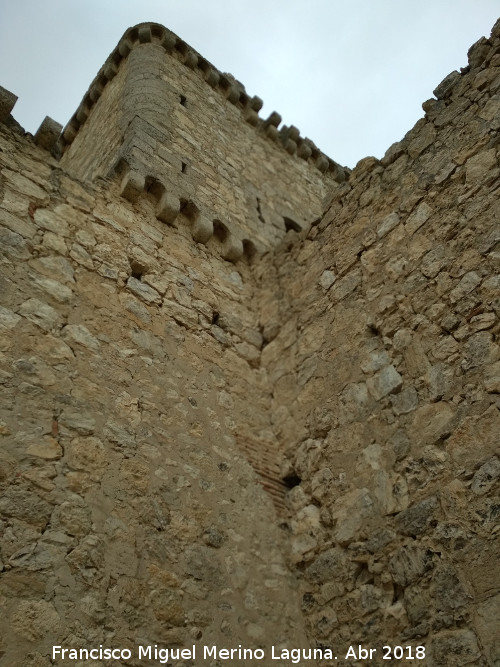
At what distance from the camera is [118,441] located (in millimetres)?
3729

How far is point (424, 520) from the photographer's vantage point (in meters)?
3.36

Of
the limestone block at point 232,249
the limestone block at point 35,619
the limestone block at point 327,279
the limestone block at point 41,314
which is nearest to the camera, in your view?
the limestone block at point 35,619

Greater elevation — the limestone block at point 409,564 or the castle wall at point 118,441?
the castle wall at point 118,441

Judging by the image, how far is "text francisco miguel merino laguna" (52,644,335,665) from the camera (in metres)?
2.83

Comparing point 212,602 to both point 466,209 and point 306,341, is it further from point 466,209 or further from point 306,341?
point 466,209

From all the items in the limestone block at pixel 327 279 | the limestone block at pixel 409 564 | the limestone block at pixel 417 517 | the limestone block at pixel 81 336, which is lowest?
the limestone block at pixel 409 564

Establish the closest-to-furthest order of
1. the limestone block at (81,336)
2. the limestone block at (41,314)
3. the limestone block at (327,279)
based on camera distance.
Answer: the limestone block at (41,314)
the limestone block at (81,336)
the limestone block at (327,279)

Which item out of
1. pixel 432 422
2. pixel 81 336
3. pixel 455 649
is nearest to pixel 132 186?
pixel 81 336

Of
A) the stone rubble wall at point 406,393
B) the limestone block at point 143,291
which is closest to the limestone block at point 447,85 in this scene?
the stone rubble wall at point 406,393

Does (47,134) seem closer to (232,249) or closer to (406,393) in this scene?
(232,249)

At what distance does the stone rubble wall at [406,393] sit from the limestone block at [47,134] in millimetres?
2563

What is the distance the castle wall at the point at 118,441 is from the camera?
3.03 metres

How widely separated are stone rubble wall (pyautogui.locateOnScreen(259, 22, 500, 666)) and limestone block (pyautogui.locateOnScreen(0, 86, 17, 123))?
295 cm

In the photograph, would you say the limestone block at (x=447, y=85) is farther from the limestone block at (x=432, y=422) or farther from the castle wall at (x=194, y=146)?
the limestone block at (x=432, y=422)
